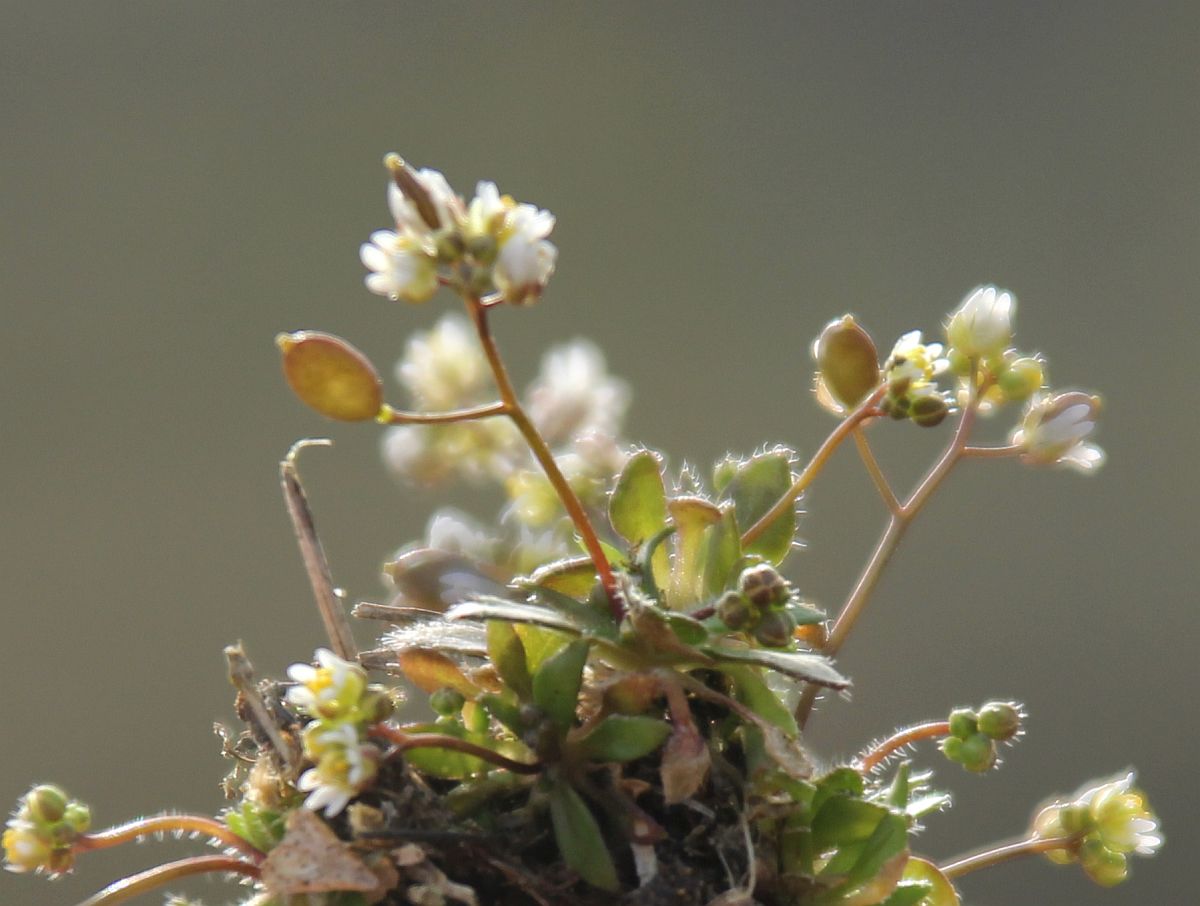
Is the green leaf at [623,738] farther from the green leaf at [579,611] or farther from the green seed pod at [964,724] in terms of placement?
the green seed pod at [964,724]

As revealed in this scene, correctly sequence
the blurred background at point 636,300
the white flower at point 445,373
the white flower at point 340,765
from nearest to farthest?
1. the white flower at point 340,765
2. the white flower at point 445,373
3. the blurred background at point 636,300

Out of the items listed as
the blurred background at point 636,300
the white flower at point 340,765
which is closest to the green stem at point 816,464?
the white flower at point 340,765

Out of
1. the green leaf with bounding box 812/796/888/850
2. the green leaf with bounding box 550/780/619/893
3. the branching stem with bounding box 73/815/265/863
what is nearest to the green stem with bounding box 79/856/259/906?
the branching stem with bounding box 73/815/265/863

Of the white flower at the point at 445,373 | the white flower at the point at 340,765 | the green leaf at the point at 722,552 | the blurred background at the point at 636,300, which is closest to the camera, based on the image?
the white flower at the point at 340,765

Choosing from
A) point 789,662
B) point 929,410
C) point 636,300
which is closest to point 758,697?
point 789,662

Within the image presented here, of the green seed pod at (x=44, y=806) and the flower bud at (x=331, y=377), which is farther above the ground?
the flower bud at (x=331, y=377)

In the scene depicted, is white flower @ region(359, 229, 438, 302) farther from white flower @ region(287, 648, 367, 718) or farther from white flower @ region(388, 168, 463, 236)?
white flower @ region(287, 648, 367, 718)

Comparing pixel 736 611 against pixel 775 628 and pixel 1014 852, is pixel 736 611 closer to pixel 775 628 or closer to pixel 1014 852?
pixel 775 628
